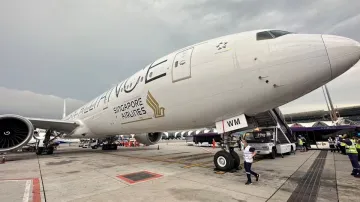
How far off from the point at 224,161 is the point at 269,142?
21.7ft

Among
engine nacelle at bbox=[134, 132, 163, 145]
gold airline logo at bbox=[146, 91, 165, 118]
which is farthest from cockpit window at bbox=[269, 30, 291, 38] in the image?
engine nacelle at bbox=[134, 132, 163, 145]

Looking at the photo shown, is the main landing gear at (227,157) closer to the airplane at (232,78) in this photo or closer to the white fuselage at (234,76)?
the airplane at (232,78)

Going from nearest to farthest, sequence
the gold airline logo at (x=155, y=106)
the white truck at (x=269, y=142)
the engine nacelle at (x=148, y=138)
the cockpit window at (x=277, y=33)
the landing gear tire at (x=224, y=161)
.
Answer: the cockpit window at (x=277, y=33)
the landing gear tire at (x=224, y=161)
the gold airline logo at (x=155, y=106)
the white truck at (x=269, y=142)
the engine nacelle at (x=148, y=138)

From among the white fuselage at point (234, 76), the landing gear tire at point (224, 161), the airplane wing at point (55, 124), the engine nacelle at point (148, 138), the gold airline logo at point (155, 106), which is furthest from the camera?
the engine nacelle at point (148, 138)

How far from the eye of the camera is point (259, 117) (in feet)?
53.3

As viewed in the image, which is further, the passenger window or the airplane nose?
the passenger window

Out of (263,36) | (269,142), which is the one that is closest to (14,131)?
(263,36)

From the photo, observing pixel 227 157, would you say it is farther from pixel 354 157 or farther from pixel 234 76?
pixel 354 157

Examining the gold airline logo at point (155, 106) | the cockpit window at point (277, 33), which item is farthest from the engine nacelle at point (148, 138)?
the cockpit window at point (277, 33)

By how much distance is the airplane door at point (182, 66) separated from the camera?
22.1 feet

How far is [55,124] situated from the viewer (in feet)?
48.7

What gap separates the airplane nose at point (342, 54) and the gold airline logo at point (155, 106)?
17.2 feet

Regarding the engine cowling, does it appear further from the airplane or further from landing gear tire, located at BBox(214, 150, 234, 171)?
landing gear tire, located at BBox(214, 150, 234, 171)

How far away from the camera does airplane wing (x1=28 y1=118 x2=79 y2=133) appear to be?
1389cm
